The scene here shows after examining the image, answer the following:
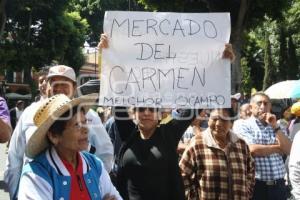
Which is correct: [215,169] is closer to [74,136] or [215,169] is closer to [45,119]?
[74,136]

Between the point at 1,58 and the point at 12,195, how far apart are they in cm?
2643

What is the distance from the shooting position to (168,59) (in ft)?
14.2

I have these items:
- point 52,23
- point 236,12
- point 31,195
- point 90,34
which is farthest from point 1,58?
point 31,195

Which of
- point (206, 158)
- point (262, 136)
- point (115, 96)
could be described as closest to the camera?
point (115, 96)

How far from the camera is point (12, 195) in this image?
421cm

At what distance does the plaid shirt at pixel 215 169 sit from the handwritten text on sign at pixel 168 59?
0.68 metres

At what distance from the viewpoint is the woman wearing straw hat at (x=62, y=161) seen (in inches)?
106

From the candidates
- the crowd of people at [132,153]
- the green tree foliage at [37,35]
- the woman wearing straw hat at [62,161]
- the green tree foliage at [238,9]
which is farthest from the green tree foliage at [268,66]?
the woman wearing straw hat at [62,161]

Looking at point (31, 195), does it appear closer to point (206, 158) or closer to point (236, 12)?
point (206, 158)

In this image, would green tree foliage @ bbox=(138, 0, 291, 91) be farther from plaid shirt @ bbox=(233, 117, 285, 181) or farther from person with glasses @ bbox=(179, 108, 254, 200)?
person with glasses @ bbox=(179, 108, 254, 200)

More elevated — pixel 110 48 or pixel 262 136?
pixel 110 48

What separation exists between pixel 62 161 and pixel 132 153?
1.43 meters

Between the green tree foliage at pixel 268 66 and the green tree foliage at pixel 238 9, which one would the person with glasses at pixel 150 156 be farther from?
the green tree foliage at pixel 268 66

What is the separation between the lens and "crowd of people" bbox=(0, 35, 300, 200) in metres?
2.80
